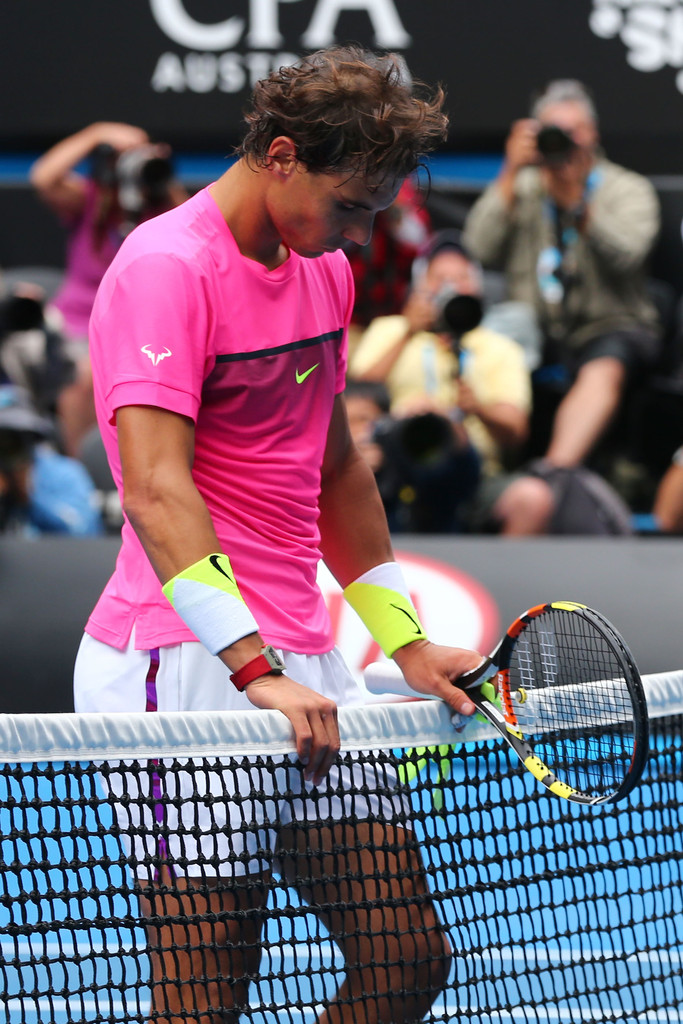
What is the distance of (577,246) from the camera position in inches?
203

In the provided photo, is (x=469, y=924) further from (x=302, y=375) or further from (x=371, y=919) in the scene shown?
(x=302, y=375)

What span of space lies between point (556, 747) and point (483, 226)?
3.87 m

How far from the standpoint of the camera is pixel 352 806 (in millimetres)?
1675

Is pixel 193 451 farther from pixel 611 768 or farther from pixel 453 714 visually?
pixel 611 768


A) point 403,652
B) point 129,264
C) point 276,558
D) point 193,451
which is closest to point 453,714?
point 403,652

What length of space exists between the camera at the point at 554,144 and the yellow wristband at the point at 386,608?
11.1 ft

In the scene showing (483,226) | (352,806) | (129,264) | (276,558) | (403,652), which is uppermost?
(483,226)

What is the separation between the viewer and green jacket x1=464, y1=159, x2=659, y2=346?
5148mm

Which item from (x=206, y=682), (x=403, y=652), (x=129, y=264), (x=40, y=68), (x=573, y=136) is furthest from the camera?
(x=40, y=68)

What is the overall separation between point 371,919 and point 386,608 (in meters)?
0.45

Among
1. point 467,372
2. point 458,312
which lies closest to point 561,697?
point 458,312

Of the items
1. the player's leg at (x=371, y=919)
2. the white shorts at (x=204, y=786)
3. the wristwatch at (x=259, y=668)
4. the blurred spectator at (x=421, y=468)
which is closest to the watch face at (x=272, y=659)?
the wristwatch at (x=259, y=668)

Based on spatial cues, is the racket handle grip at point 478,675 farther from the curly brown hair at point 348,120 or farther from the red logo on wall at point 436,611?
the red logo on wall at point 436,611

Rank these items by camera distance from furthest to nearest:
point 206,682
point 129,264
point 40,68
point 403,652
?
point 40,68
point 403,652
point 206,682
point 129,264
